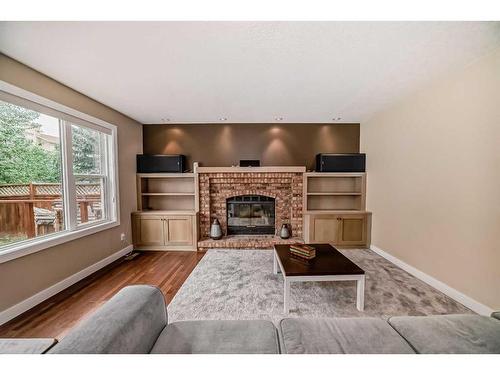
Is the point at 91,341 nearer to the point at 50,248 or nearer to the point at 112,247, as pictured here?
the point at 50,248

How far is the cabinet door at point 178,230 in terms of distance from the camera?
3.71 metres

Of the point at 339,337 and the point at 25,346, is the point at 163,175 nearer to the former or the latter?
the point at 25,346

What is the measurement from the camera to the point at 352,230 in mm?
3691

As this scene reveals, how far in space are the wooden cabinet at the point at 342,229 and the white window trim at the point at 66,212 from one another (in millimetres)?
3373

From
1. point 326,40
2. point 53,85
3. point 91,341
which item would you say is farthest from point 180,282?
point 326,40

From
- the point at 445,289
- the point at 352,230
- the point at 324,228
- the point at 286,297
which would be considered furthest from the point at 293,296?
the point at 352,230

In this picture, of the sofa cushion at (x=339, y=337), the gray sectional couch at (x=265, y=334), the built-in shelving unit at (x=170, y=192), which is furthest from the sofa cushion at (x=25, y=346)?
the built-in shelving unit at (x=170, y=192)

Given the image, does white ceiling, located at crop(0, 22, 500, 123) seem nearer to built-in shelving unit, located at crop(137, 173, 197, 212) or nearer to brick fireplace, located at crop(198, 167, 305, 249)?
brick fireplace, located at crop(198, 167, 305, 249)

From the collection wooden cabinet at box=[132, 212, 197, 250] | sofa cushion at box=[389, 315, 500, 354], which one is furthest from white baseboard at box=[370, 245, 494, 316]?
wooden cabinet at box=[132, 212, 197, 250]

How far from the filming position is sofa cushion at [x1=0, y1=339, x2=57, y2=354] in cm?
79

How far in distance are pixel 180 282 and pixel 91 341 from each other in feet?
6.21

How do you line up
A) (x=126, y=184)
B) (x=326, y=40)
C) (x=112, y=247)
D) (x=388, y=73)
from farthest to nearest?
(x=126, y=184) → (x=112, y=247) → (x=388, y=73) → (x=326, y=40)

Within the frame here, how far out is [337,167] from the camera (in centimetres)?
383
